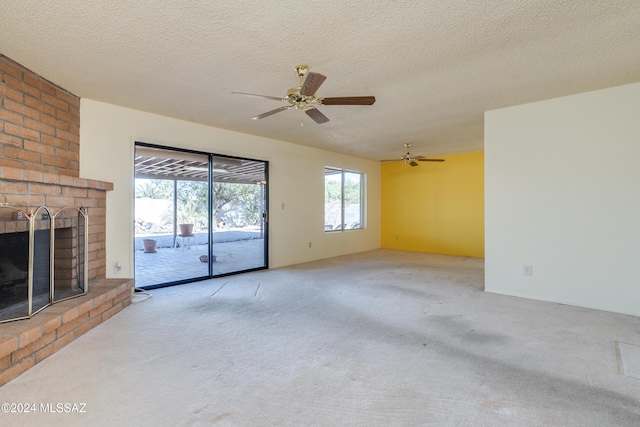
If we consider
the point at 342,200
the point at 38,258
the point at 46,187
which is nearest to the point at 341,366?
the point at 38,258

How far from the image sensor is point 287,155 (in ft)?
19.3

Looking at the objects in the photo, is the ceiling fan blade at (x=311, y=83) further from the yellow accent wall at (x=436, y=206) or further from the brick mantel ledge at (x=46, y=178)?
the yellow accent wall at (x=436, y=206)

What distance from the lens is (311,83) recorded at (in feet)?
7.84

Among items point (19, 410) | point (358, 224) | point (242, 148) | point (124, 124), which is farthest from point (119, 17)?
point (358, 224)

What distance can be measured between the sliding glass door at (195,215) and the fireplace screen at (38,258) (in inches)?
40.5

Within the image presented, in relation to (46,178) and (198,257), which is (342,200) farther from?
(46,178)

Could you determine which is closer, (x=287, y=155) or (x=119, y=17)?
(x=119, y=17)

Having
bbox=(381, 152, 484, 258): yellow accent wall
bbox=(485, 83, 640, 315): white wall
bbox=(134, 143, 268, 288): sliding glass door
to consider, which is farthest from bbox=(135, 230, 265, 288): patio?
bbox=(381, 152, 484, 258): yellow accent wall

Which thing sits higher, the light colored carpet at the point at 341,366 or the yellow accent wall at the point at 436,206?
the yellow accent wall at the point at 436,206

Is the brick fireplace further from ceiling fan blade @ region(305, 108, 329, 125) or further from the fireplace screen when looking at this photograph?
ceiling fan blade @ region(305, 108, 329, 125)

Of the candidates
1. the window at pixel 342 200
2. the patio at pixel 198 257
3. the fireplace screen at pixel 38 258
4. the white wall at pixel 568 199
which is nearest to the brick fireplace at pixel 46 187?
the fireplace screen at pixel 38 258

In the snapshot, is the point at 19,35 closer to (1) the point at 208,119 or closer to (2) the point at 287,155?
(1) the point at 208,119

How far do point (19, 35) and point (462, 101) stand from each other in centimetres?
421

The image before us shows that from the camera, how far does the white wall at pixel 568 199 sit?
3.22m
